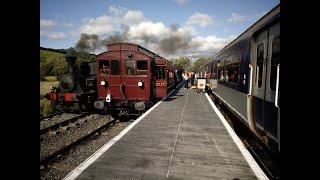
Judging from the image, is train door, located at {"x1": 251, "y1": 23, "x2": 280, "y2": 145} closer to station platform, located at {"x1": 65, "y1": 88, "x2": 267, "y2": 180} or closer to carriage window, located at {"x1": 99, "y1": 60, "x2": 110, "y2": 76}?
station platform, located at {"x1": 65, "y1": 88, "x2": 267, "y2": 180}

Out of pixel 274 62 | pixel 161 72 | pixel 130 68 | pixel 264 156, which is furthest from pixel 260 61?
pixel 161 72

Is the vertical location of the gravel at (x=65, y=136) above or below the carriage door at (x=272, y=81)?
below

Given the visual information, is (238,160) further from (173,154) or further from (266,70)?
(266,70)

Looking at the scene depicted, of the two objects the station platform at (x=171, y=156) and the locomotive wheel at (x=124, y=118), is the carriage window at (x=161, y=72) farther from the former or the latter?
the station platform at (x=171, y=156)

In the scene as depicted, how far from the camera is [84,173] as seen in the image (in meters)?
4.84

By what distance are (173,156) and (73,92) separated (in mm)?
9721

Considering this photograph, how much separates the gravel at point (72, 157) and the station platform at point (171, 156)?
1.05m

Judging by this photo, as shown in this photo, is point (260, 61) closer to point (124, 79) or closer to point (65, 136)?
point (65, 136)

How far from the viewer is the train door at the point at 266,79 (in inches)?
213

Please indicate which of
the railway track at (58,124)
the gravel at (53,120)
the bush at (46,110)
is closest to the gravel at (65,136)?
the railway track at (58,124)

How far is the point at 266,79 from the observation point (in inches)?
240
